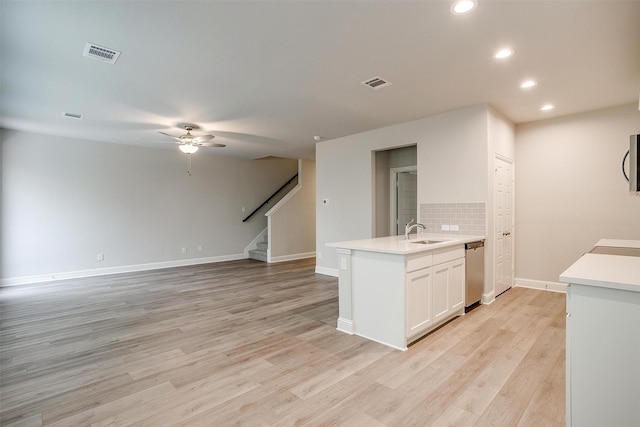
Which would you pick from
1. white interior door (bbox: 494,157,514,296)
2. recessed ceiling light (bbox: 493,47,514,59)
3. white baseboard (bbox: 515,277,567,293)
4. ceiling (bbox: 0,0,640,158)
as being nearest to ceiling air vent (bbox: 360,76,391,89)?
ceiling (bbox: 0,0,640,158)

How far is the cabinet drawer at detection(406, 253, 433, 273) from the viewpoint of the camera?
287cm

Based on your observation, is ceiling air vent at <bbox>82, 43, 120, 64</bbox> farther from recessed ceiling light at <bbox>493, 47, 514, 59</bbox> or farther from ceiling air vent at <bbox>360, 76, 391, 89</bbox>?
recessed ceiling light at <bbox>493, 47, 514, 59</bbox>

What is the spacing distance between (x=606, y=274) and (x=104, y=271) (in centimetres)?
784

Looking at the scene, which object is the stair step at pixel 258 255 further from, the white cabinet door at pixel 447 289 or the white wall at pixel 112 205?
the white cabinet door at pixel 447 289

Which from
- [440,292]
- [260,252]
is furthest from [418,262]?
[260,252]

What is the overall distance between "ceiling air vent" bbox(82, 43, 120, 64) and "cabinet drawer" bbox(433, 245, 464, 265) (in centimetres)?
364

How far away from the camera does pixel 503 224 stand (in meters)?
4.70

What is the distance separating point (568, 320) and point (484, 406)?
3.05 feet

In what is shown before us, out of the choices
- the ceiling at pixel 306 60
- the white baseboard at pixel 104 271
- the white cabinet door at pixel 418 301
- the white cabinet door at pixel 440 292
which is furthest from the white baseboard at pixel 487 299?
the white baseboard at pixel 104 271

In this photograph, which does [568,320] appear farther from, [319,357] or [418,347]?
[319,357]

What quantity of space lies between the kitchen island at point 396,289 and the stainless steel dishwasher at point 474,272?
0.32 m

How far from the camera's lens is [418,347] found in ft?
9.58

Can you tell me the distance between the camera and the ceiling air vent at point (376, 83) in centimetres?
338

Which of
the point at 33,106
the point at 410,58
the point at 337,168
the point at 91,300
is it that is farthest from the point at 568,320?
the point at 33,106
